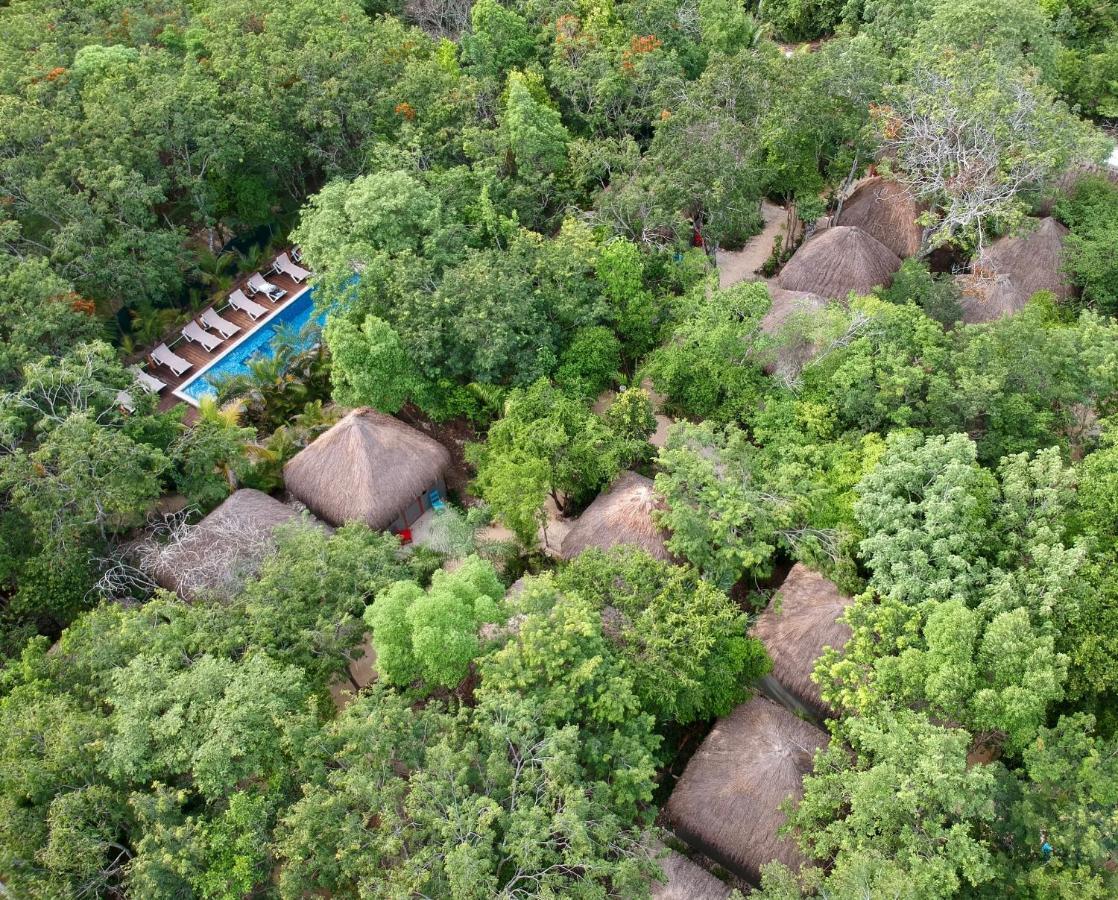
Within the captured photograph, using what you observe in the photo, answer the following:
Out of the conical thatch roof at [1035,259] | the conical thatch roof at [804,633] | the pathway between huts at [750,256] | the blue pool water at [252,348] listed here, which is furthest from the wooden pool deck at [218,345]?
the conical thatch roof at [1035,259]

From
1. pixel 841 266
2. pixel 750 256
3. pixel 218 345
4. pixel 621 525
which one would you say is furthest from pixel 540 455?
pixel 218 345

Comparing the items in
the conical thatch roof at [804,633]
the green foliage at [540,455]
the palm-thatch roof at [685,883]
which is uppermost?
the green foliage at [540,455]

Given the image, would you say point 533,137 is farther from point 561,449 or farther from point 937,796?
point 937,796

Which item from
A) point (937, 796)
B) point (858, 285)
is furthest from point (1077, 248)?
point (937, 796)

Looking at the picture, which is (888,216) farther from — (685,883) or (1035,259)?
(685,883)

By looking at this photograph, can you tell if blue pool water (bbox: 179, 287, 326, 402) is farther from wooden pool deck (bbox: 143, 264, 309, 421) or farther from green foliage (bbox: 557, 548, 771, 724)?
green foliage (bbox: 557, 548, 771, 724)

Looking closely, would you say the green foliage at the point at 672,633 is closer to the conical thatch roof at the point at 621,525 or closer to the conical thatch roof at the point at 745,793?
the conical thatch roof at the point at 745,793
